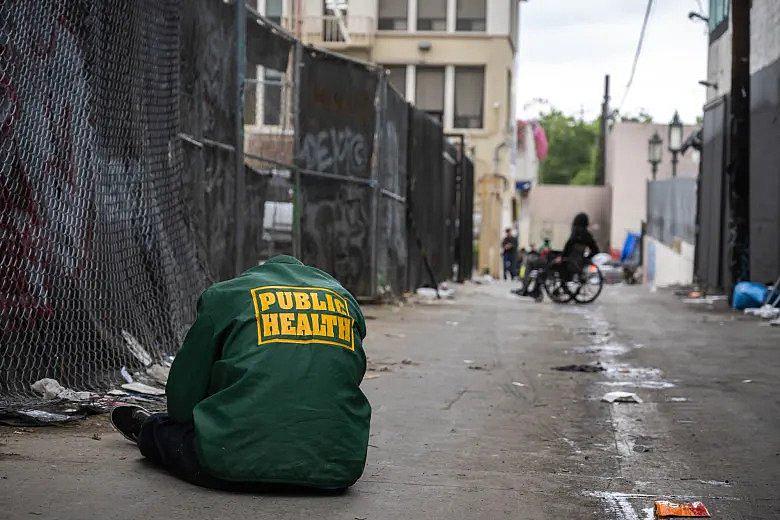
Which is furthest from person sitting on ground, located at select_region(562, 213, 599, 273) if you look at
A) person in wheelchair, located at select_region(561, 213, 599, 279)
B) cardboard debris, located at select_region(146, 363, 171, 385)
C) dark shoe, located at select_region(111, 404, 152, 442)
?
dark shoe, located at select_region(111, 404, 152, 442)

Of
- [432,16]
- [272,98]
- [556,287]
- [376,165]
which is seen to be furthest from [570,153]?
[272,98]

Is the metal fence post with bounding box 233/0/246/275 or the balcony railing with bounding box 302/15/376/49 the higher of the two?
the balcony railing with bounding box 302/15/376/49

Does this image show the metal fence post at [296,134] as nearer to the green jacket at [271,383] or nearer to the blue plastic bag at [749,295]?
the blue plastic bag at [749,295]

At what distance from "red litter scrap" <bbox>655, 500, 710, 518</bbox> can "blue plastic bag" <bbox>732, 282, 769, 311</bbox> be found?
14.5m

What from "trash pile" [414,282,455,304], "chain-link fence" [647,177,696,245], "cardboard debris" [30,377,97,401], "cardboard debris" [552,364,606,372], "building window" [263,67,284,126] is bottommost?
"trash pile" [414,282,455,304]

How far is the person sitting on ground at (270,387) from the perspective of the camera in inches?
197

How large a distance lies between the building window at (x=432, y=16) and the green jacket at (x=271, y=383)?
37607 millimetres

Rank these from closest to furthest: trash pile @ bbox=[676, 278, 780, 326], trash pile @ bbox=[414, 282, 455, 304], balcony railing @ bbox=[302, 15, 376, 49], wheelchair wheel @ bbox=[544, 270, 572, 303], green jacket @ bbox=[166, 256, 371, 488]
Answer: green jacket @ bbox=[166, 256, 371, 488] < trash pile @ bbox=[676, 278, 780, 326] < trash pile @ bbox=[414, 282, 455, 304] < wheelchair wheel @ bbox=[544, 270, 572, 303] < balcony railing @ bbox=[302, 15, 376, 49]

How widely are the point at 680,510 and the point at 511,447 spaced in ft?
5.48

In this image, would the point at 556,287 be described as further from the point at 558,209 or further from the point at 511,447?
the point at 558,209

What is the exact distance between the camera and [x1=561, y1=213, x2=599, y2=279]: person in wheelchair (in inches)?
860

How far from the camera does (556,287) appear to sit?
874 inches

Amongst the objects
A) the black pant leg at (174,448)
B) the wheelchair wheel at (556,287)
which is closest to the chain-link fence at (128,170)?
the black pant leg at (174,448)

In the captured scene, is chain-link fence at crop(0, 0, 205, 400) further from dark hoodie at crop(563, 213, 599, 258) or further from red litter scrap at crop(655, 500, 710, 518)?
dark hoodie at crop(563, 213, 599, 258)
